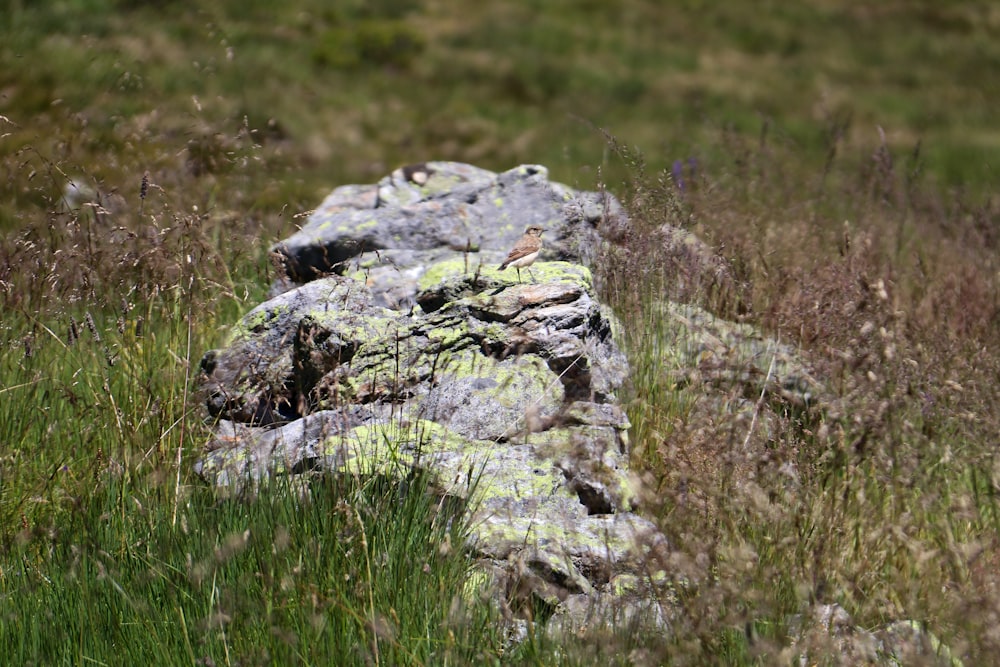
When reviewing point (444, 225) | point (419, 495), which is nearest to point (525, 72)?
point (444, 225)

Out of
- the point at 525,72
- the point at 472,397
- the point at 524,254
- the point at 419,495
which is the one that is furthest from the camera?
the point at 525,72

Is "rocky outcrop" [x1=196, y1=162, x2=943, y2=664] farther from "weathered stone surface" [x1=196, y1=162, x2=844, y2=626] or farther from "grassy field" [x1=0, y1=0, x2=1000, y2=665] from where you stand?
"grassy field" [x1=0, y1=0, x2=1000, y2=665]

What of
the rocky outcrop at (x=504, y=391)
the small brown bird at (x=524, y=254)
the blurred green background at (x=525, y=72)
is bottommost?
the blurred green background at (x=525, y=72)

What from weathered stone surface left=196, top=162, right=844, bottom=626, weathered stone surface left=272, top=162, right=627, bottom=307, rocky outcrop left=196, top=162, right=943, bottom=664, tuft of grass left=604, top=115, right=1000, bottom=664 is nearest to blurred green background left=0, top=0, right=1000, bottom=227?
weathered stone surface left=272, top=162, right=627, bottom=307

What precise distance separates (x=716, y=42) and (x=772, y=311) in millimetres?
23311

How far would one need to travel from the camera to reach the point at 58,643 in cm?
222

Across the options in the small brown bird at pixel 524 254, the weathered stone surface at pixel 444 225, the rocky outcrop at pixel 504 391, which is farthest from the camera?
the weathered stone surface at pixel 444 225

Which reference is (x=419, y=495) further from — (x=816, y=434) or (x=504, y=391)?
(x=816, y=434)

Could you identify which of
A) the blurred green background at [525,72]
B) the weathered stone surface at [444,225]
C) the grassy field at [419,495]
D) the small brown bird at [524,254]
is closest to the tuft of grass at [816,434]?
the grassy field at [419,495]

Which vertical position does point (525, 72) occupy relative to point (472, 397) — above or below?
below

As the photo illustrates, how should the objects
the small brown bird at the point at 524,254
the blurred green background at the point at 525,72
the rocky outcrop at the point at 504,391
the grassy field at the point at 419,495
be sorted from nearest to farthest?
the grassy field at the point at 419,495, the rocky outcrop at the point at 504,391, the small brown bird at the point at 524,254, the blurred green background at the point at 525,72

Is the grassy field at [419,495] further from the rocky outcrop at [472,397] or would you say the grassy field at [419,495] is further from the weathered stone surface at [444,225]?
the weathered stone surface at [444,225]

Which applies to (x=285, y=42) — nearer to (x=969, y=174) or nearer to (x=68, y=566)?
(x=969, y=174)

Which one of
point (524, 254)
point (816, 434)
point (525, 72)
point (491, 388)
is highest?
point (524, 254)
